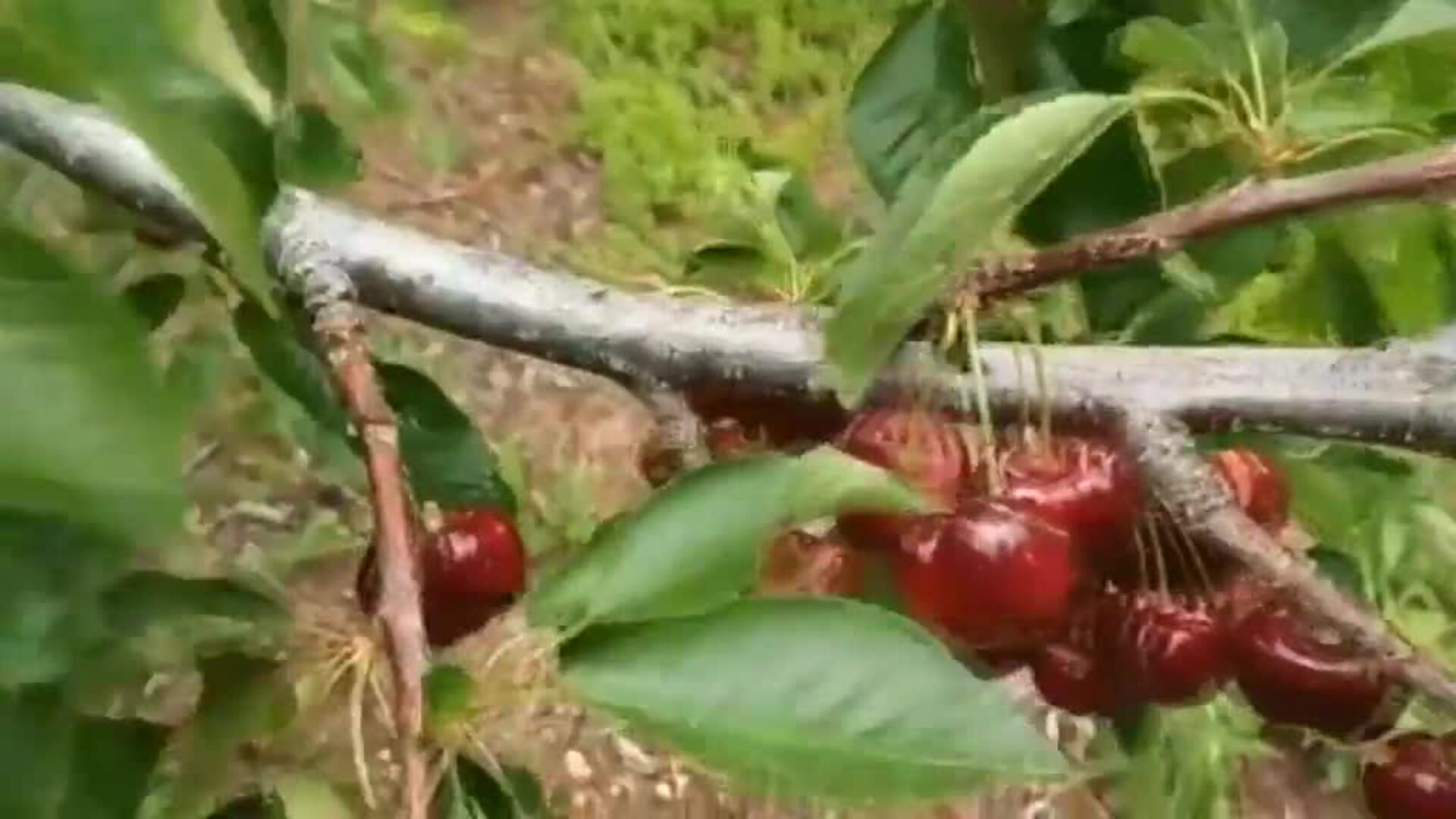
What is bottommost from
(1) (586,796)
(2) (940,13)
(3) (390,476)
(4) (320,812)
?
(1) (586,796)

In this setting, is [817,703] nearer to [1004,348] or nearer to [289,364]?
[1004,348]

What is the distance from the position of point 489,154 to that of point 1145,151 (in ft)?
6.21

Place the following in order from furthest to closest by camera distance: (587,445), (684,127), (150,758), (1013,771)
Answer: (684,127), (587,445), (150,758), (1013,771)

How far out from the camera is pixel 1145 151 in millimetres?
723

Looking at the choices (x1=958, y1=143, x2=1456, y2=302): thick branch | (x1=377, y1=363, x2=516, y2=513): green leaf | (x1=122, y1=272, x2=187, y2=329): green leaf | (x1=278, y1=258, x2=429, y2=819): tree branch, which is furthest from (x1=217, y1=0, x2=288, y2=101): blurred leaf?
(x1=122, y1=272, x2=187, y2=329): green leaf

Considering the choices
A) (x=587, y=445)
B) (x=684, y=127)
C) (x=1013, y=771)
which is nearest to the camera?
(x=1013, y=771)

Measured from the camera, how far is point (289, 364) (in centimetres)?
71

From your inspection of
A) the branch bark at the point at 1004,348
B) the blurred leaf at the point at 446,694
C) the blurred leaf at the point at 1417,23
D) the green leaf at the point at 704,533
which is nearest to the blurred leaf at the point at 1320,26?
the blurred leaf at the point at 1417,23

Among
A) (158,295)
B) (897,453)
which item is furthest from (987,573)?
(158,295)

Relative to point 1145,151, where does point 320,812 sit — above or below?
below

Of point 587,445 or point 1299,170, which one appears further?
point 587,445

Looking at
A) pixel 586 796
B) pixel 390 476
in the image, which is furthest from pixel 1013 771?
pixel 586 796

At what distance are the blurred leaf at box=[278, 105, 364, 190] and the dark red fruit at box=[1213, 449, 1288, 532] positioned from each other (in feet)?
1.00

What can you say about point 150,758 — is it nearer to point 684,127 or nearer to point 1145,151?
point 1145,151
